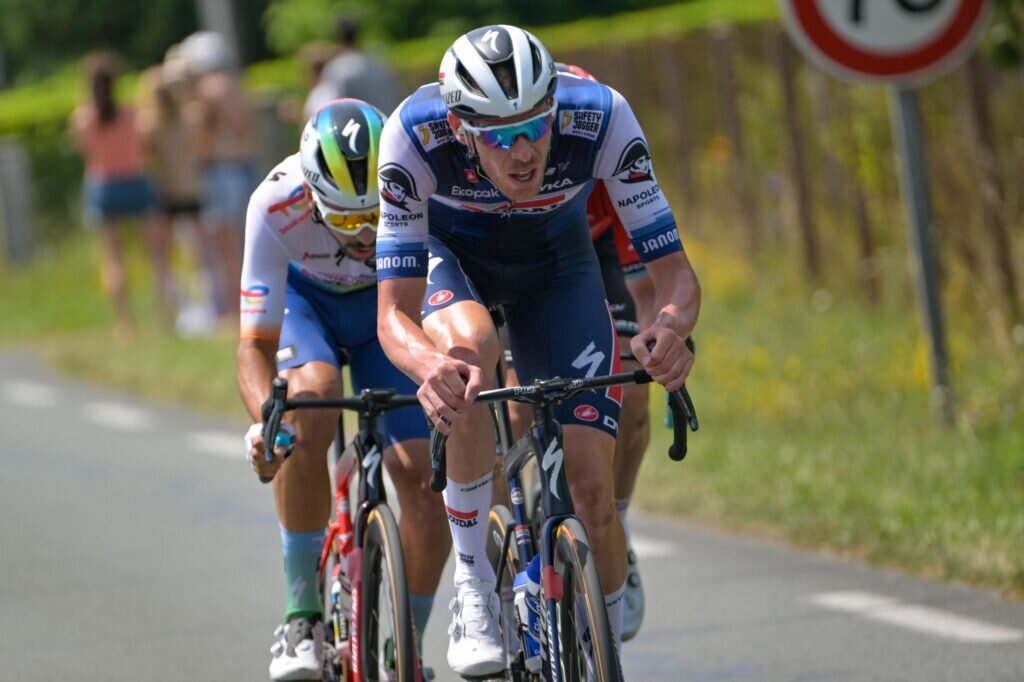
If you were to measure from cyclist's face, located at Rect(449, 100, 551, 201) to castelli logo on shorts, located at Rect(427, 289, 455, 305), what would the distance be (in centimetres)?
44

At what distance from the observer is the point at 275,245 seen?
6.21 metres

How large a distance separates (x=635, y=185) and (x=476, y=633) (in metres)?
1.30

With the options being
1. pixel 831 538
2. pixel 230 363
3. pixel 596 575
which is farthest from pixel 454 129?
pixel 230 363

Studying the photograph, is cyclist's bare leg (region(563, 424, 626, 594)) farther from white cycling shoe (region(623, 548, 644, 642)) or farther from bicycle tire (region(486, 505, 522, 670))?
white cycling shoe (region(623, 548, 644, 642))

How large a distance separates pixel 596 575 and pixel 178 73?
13653 mm

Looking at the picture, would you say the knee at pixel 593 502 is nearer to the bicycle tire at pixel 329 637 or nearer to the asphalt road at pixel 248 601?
the bicycle tire at pixel 329 637

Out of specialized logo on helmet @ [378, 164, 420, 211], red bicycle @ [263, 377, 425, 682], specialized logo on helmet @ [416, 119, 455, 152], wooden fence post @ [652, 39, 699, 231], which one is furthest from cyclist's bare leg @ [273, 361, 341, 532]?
wooden fence post @ [652, 39, 699, 231]

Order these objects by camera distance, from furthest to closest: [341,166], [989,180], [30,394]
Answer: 1. [30,394]
2. [989,180]
3. [341,166]

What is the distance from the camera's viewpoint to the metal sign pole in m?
9.76

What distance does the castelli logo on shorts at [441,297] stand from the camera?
18.2ft

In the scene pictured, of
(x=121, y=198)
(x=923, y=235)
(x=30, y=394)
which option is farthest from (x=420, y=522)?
(x=121, y=198)

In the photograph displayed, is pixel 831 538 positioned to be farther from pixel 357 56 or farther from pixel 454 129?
pixel 357 56

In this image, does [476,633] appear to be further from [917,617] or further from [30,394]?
[30,394]

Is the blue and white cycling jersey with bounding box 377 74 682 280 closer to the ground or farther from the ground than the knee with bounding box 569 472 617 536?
farther from the ground
